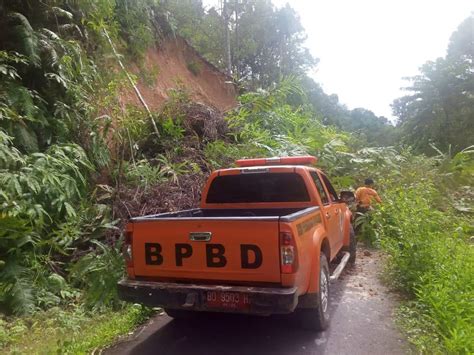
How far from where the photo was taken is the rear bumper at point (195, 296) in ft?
11.7

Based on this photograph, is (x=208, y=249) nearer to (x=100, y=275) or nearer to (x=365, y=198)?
(x=100, y=275)

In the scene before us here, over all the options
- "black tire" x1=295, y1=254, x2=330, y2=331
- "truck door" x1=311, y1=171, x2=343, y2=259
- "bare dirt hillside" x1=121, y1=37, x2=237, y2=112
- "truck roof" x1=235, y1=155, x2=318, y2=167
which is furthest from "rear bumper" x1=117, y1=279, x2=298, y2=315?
"bare dirt hillside" x1=121, y1=37, x2=237, y2=112

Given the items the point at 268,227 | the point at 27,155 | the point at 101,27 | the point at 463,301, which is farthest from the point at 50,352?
the point at 101,27

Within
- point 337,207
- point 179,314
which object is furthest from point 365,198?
point 179,314

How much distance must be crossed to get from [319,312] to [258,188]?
1.89 metres

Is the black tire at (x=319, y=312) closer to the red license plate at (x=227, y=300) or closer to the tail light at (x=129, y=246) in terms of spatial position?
the red license plate at (x=227, y=300)

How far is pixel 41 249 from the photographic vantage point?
593 centimetres

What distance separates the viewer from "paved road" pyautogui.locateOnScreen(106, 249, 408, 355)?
13.1 ft

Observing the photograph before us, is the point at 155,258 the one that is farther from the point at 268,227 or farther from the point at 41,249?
the point at 41,249

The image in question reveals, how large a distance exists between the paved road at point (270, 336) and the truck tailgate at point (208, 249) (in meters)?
0.73

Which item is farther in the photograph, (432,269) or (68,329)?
(432,269)

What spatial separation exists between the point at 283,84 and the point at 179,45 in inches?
274

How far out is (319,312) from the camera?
426cm

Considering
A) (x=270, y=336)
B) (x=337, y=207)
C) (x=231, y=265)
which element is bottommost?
(x=270, y=336)
